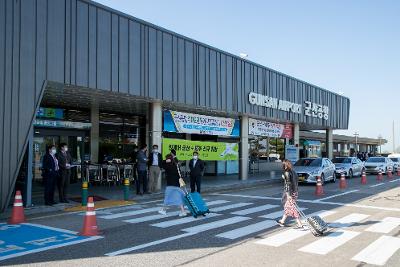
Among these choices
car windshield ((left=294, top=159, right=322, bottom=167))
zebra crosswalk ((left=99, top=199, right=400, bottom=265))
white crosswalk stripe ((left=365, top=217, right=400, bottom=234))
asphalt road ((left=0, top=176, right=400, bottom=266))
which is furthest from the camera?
car windshield ((left=294, top=159, right=322, bottom=167))

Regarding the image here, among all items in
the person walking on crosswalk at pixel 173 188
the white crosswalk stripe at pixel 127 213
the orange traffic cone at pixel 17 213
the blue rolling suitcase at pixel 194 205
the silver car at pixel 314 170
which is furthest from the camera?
the silver car at pixel 314 170

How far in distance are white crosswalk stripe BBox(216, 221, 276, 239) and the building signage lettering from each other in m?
12.9

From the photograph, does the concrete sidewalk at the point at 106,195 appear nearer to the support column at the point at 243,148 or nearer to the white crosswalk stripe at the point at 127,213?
the support column at the point at 243,148

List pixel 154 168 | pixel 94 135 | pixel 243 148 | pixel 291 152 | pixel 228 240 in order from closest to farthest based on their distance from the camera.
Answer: pixel 228 240
pixel 154 168
pixel 94 135
pixel 243 148
pixel 291 152

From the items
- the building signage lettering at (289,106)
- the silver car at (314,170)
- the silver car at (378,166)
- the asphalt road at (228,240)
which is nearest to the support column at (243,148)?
the building signage lettering at (289,106)

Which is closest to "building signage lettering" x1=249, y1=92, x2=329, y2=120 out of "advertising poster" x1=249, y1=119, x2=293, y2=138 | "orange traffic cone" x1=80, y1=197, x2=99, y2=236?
"advertising poster" x1=249, y1=119, x2=293, y2=138

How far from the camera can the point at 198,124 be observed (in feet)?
67.6

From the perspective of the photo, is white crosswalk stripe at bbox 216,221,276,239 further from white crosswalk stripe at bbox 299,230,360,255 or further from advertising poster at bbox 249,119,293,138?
advertising poster at bbox 249,119,293,138

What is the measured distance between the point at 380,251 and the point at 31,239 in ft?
22.8

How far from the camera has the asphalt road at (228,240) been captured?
717cm

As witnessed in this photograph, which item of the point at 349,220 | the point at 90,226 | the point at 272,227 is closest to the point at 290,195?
the point at 272,227

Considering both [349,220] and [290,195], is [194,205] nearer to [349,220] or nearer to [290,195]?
[290,195]

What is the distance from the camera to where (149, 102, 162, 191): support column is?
17484 millimetres

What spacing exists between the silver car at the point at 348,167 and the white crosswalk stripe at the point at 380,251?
19.1 meters
